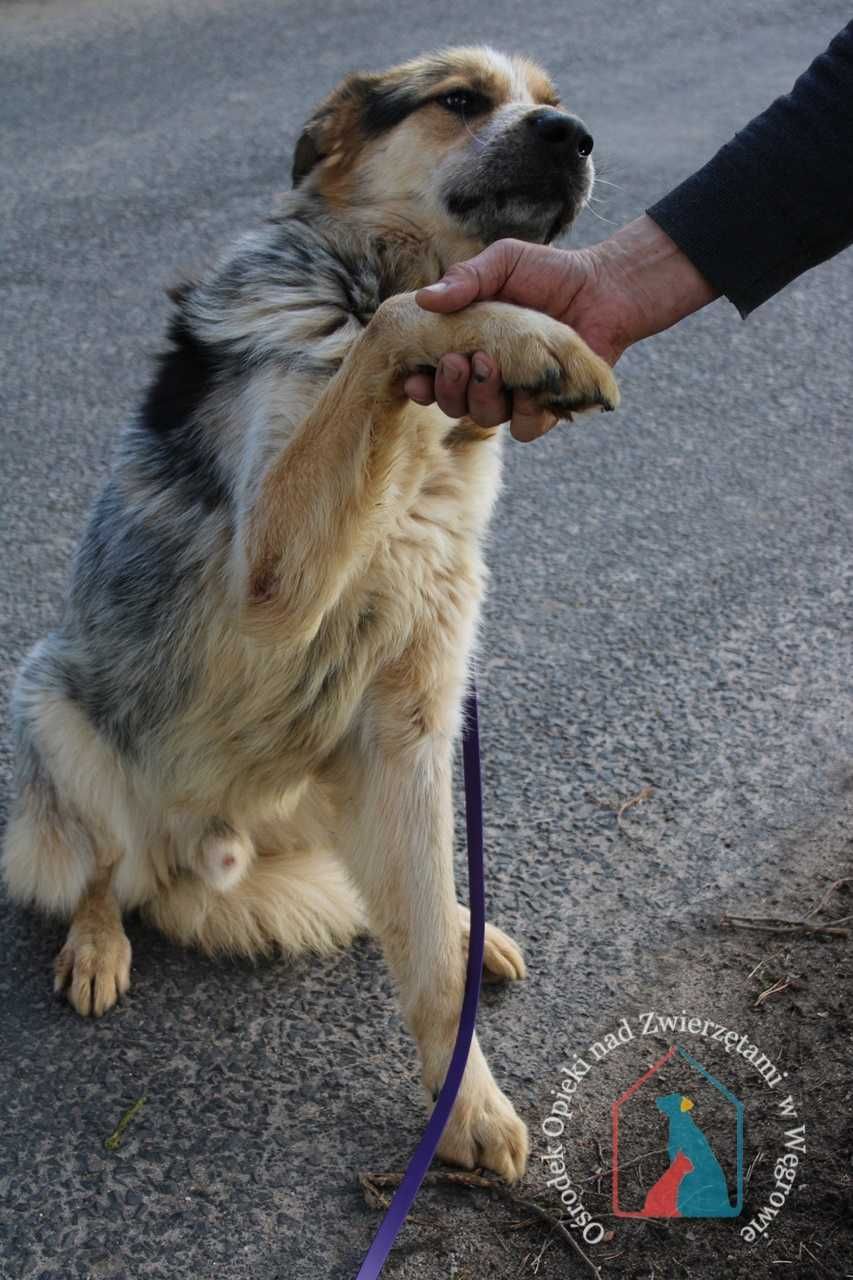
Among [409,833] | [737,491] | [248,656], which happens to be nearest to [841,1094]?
[409,833]

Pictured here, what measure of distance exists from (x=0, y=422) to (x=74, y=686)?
92.8 inches

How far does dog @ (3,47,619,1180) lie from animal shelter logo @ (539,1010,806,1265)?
15 centimetres

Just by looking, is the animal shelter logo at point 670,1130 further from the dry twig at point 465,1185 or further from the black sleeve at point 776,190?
the black sleeve at point 776,190

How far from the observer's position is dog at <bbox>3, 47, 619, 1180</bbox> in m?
2.78

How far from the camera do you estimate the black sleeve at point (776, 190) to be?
271cm

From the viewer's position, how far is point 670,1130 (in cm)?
277

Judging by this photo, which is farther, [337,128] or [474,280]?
[337,128]

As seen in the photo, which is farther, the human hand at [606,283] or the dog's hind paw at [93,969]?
the dog's hind paw at [93,969]

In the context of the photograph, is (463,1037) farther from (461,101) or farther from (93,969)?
(461,101)

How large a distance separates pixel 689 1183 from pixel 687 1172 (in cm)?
3

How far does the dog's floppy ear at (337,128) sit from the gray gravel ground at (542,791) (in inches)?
65.3

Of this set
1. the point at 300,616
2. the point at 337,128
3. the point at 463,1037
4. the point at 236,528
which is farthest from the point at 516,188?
the point at 463,1037

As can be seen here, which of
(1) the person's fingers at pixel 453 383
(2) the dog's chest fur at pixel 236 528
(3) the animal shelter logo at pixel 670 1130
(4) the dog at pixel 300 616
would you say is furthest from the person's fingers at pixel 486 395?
(3) the animal shelter logo at pixel 670 1130

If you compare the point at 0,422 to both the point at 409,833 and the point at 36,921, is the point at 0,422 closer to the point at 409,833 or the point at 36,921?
the point at 36,921
